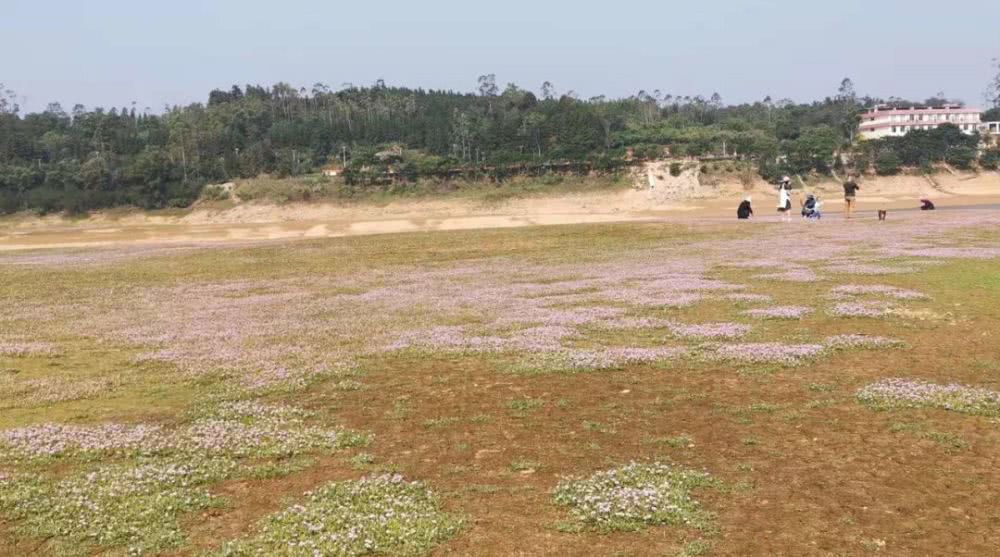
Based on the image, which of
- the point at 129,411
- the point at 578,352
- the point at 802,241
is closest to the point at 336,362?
the point at 129,411

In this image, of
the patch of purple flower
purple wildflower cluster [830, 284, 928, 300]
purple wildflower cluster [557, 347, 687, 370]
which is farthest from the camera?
the patch of purple flower

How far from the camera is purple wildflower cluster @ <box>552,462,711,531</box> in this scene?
9883mm

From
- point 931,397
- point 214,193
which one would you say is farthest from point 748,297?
point 214,193

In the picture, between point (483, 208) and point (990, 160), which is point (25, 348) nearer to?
point (483, 208)

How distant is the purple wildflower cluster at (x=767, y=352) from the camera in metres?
18.3

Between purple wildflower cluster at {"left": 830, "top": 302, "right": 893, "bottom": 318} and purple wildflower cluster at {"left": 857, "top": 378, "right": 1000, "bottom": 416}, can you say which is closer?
purple wildflower cluster at {"left": 857, "top": 378, "right": 1000, "bottom": 416}

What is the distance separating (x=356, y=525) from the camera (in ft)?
32.2

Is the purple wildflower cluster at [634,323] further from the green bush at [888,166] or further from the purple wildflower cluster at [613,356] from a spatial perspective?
the green bush at [888,166]

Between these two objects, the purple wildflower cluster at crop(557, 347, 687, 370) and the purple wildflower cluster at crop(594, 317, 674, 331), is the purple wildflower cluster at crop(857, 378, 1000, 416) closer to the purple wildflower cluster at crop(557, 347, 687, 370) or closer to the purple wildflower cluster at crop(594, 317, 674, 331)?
the purple wildflower cluster at crop(557, 347, 687, 370)

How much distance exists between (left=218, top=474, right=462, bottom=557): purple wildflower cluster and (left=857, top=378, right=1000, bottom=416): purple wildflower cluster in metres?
9.41

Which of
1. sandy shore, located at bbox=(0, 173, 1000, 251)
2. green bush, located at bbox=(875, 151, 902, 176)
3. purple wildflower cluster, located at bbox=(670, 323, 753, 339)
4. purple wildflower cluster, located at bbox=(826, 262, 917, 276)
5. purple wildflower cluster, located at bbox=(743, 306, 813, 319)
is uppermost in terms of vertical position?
green bush, located at bbox=(875, 151, 902, 176)

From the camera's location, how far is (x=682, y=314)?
2541 cm

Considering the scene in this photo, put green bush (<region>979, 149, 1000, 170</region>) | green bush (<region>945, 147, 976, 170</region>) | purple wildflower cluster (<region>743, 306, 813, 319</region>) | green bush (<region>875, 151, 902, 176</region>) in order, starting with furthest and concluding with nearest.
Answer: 1. green bush (<region>945, 147, 976, 170</region>)
2. green bush (<region>979, 149, 1000, 170</region>)
3. green bush (<region>875, 151, 902, 176</region>)
4. purple wildflower cluster (<region>743, 306, 813, 319</region>)

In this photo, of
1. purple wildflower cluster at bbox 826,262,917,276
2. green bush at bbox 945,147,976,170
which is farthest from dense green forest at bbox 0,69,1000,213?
purple wildflower cluster at bbox 826,262,917,276
